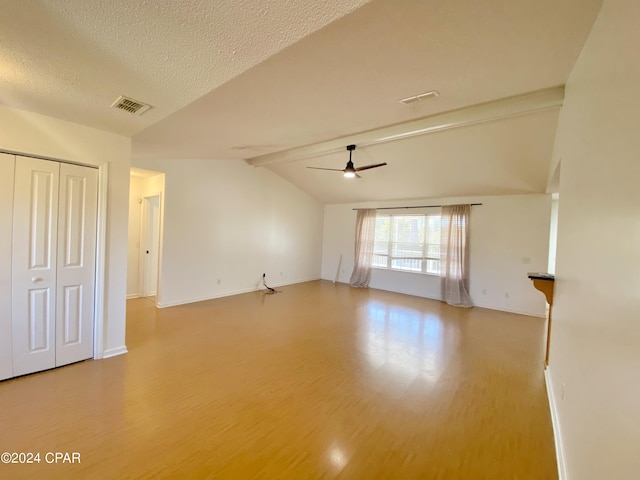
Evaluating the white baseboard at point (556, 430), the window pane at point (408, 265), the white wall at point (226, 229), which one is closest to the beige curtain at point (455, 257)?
the window pane at point (408, 265)

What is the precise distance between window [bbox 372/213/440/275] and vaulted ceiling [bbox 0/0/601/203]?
3010mm

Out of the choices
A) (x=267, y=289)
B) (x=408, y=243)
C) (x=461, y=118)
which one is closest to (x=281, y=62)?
(x=461, y=118)

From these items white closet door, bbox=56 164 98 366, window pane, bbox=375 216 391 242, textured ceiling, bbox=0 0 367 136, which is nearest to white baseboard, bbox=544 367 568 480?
textured ceiling, bbox=0 0 367 136

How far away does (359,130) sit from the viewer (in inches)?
144

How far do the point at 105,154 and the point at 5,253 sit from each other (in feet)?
3.97

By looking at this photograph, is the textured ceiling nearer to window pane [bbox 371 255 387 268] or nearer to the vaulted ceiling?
the vaulted ceiling

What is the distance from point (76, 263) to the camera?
8.86 feet

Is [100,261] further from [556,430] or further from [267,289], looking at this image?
Result: [556,430]

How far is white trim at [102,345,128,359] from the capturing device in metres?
2.91

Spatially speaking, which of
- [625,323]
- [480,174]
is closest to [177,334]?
[625,323]

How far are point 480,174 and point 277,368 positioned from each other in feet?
15.0

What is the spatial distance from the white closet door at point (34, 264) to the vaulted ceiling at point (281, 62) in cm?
61

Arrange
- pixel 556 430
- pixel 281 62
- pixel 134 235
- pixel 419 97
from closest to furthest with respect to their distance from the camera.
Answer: pixel 281 62 < pixel 556 430 < pixel 419 97 < pixel 134 235

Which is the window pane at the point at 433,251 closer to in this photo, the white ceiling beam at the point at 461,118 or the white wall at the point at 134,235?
the white ceiling beam at the point at 461,118
